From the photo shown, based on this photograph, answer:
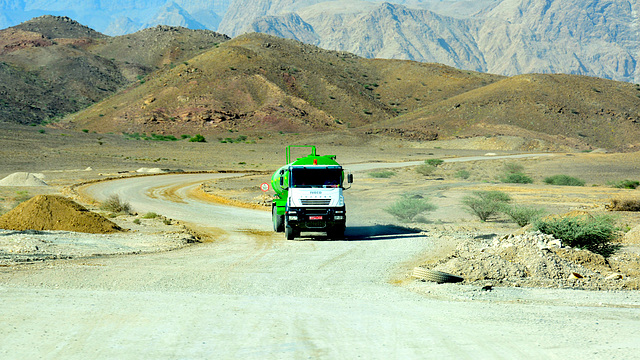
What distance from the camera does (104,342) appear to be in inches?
325

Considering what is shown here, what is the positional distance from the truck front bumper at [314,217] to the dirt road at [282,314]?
8.46 feet

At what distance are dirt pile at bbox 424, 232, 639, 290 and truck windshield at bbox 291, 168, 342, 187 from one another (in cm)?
523

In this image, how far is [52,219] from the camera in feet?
70.6

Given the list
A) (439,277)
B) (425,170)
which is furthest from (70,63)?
(439,277)

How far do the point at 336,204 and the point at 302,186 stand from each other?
4.27 feet

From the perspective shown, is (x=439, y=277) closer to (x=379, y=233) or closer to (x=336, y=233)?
(x=336, y=233)

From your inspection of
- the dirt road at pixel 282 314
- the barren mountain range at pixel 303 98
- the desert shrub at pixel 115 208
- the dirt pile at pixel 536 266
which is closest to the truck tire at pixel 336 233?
the dirt road at pixel 282 314

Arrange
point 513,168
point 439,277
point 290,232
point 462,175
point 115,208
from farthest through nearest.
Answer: point 513,168 < point 462,175 < point 115,208 < point 290,232 < point 439,277

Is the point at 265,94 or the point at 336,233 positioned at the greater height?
the point at 265,94

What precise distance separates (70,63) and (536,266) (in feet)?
509

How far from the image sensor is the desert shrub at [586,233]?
16.6 m

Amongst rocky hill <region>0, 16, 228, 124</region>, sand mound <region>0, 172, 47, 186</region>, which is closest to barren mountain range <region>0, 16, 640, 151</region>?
rocky hill <region>0, 16, 228, 124</region>

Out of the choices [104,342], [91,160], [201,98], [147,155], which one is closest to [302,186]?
[104,342]

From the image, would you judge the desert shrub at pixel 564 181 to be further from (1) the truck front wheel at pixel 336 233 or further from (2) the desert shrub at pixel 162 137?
(2) the desert shrub at pixel 162 137
